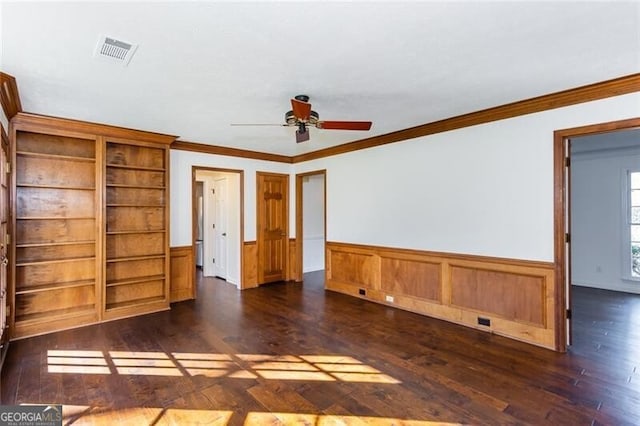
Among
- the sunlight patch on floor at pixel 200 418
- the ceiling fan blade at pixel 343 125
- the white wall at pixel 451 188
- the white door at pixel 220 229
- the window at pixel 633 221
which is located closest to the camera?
the sunlight patch on floor at pixel 200 418

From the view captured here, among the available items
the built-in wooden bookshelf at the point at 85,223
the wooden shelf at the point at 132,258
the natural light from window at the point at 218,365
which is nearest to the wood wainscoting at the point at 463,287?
the natural light from window at the point at 218,365

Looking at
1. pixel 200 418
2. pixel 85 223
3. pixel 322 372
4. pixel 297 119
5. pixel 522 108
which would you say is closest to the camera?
pixel 200 418

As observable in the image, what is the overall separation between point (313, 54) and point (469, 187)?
2568 mm

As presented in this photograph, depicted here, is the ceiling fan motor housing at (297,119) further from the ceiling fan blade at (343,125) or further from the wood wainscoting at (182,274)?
the wood wainscoting at (182,274)

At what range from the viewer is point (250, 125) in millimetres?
4105

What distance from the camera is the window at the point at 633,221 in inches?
220

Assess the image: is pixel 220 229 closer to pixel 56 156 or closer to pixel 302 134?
pixel 56 156

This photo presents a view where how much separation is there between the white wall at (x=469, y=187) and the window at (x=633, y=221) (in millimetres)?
3830

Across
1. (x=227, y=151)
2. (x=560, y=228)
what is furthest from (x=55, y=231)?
(x=560, y=228)

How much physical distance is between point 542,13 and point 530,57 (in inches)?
23.4

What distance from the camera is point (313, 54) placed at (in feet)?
7.64

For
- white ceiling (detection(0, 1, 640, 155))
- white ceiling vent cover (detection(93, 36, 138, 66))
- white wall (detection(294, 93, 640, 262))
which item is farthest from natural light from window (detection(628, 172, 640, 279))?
white ceiling vent cover (detection(93, 36, 138, 66))

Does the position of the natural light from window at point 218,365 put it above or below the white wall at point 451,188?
below

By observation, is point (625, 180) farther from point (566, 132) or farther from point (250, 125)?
point (250, 125)
